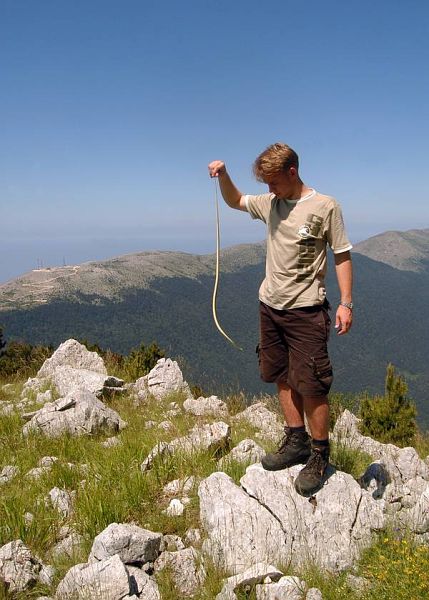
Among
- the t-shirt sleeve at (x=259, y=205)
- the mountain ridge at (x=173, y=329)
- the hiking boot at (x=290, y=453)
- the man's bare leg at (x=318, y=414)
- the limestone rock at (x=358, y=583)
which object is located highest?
the t-shirt sleeve at (x=259, y=205)

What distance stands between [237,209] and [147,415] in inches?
169

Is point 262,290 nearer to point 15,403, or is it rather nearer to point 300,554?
point 300,554

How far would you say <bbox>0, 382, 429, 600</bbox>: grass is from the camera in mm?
3230

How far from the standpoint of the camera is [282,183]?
404cm

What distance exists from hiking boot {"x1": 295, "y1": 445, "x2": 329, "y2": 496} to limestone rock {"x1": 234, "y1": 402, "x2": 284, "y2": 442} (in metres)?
2.26

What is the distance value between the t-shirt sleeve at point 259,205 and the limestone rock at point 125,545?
300 cm

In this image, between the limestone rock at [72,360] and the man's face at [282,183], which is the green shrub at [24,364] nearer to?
the limestone rock at [72,360]

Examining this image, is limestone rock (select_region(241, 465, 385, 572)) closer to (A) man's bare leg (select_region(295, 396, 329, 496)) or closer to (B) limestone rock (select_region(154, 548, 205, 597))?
(A) man's bare leg (select_region(295, 396, 329, 496))

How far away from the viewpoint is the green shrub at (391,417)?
11.2 meters

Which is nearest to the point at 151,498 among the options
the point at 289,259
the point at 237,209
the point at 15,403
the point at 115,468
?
the point at 115,468

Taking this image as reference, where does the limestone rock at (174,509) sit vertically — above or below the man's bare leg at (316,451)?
below

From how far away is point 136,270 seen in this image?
639 feet

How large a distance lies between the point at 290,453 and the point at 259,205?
2.45 meters

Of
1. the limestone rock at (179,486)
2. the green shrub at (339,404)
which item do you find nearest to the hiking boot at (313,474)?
the limestone rock at (179,486)
